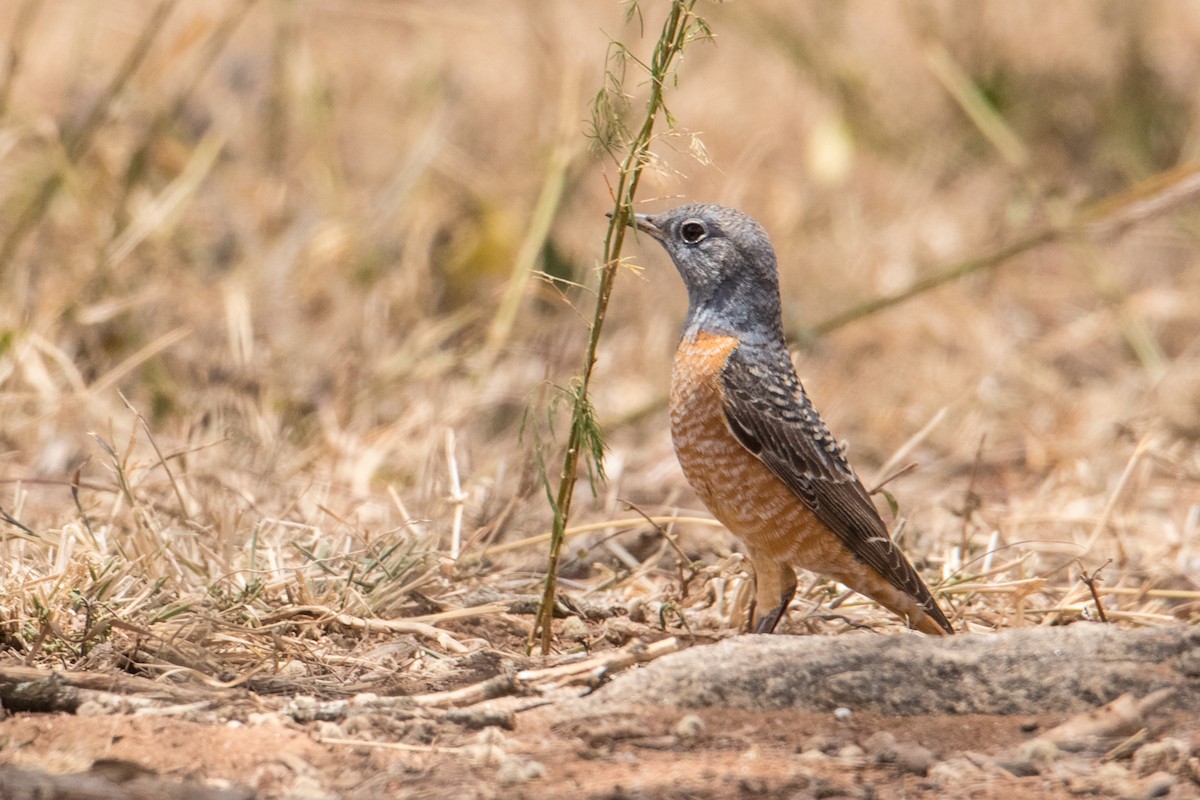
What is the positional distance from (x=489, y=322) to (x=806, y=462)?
3.29m

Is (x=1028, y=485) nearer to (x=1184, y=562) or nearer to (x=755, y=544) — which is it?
(x=1184, y=562)

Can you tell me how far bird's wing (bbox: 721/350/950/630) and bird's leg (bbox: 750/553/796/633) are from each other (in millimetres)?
205

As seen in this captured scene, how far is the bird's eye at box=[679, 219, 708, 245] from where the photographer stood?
447 centimetres

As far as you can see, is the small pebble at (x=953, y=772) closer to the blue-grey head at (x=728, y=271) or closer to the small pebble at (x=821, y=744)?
the small pebble at (x=821, y=744)

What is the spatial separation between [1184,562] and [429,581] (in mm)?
3077

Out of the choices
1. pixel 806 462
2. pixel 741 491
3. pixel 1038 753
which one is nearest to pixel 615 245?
pixel 741 491

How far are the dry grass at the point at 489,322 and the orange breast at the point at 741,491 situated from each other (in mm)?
310

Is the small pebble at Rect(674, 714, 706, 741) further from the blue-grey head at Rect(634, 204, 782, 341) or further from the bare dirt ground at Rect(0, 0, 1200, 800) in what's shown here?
the blue-grey head at Rect(634, 204, 782, 341)

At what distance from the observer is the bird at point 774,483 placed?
13.5 feet

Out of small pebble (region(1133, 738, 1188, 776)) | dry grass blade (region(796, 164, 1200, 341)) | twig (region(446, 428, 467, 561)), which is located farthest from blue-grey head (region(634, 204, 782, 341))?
small pebble (region(1133, 738, 1188, 776))

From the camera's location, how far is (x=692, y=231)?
4.50 meters

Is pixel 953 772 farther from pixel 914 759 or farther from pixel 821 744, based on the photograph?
pixel 821 744

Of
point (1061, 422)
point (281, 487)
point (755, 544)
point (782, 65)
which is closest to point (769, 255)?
point (755, 544)

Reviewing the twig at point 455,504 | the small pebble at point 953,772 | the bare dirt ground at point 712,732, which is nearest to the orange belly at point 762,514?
the bare dirt ground at point 712,732
